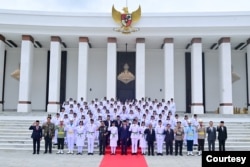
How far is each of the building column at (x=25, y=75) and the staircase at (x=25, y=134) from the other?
308cm

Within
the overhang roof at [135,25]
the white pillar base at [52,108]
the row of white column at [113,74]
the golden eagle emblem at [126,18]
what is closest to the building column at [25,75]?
the row of white column at [113,74]

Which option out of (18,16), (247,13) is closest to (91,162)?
(18,16)

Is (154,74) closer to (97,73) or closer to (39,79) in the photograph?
(97,73)

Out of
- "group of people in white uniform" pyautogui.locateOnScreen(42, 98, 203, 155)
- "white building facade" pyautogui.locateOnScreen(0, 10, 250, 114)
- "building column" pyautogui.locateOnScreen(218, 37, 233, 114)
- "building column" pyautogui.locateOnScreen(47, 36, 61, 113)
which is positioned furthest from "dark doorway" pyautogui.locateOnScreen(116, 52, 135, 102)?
"group of people in white uniform" pyautogui.locateOnScreen(42, 98, 203, 155)

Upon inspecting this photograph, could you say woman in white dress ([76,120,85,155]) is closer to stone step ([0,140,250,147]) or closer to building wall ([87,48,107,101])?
stone step ([0,140,250,147])

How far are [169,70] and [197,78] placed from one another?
78.6 inches

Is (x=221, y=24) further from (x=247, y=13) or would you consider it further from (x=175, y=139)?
(x=175, y=139)

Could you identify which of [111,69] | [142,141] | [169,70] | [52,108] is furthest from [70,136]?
[169,70]

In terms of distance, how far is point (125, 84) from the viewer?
26031mm

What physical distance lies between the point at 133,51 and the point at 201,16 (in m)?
6.48

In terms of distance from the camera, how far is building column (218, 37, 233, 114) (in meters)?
22.4

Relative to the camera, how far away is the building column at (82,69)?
22.5 m

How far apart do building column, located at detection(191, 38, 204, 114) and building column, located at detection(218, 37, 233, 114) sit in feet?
4.92

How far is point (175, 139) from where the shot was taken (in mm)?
13312
